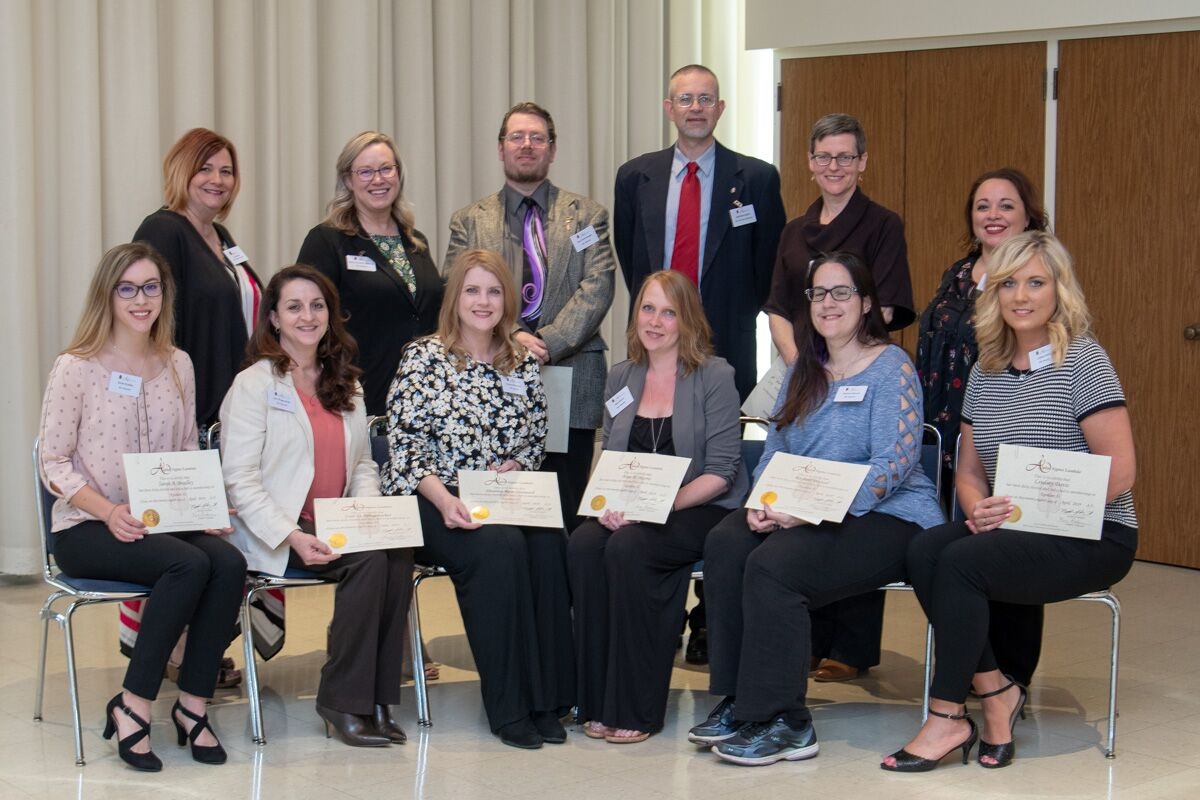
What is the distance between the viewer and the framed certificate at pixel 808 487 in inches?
161

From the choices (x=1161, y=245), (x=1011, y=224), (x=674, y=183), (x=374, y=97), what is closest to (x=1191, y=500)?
(x=1161, y=245)

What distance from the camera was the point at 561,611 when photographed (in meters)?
4.38

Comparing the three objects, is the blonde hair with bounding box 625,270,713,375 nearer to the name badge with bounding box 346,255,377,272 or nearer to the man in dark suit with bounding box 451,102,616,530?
the man in dark suit with bounding box 451,102,616,530

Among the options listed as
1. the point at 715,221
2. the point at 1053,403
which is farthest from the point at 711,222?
the point at 1053,403

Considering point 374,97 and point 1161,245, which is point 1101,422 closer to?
point 1161,245

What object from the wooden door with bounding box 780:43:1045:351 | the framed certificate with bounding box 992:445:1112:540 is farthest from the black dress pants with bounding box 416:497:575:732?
the wooden door with bounding box 780:43:1045:351

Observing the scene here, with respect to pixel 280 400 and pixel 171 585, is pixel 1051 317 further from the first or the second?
pixel 171 585

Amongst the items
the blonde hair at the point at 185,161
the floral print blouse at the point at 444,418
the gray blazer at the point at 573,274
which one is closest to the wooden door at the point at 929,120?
the gray blazer at the point at 573,274

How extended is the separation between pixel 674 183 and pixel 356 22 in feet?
7.35

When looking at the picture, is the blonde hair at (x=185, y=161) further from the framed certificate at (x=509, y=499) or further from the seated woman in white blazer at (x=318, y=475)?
the framed certificate at (x=509, y=499)

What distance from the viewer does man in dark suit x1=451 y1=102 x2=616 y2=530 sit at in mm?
5129

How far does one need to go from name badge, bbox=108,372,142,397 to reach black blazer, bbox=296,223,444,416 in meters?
0.93

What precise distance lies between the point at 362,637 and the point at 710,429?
4.08 feet

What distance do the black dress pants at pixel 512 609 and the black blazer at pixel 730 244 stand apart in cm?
130
